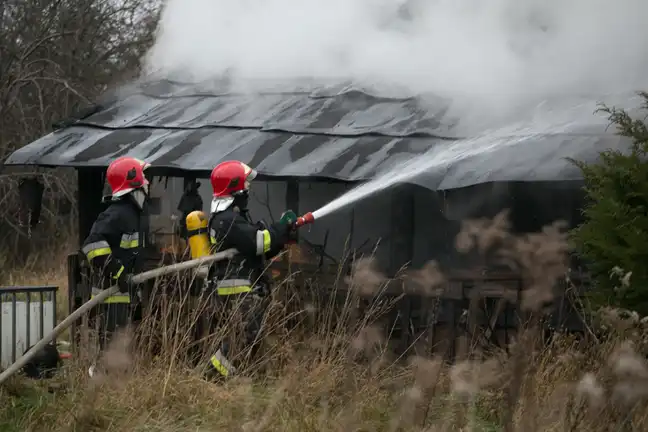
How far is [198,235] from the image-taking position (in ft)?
25.3

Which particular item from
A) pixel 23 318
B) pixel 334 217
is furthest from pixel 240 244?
pixel 334 217

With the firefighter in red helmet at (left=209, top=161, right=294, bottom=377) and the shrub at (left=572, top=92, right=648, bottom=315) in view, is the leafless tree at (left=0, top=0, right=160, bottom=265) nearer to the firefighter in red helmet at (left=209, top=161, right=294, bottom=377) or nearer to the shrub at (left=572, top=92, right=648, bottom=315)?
the firefighter in red helmet at (left=209, top=161, right=294, bottom=377)

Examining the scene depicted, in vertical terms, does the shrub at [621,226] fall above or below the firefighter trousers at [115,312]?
above

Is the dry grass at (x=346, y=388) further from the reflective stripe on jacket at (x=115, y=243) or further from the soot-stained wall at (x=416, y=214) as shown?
the soot-stained wall at (x=416, y=214)

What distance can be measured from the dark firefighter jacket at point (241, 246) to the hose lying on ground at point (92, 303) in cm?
12

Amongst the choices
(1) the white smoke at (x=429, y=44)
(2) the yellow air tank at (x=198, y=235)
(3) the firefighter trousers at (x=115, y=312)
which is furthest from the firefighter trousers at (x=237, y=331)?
(1) the white smoke at (x=429, y=44)

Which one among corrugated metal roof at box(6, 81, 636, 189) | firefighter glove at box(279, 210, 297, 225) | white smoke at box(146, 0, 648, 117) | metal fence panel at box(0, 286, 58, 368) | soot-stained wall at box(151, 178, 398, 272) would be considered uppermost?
white smoke at box(146, 0, 648, 117)

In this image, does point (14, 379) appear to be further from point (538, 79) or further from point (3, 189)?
point (3, 189)

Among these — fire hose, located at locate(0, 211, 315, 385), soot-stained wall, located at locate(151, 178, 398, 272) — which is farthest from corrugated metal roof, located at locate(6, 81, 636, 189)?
fire hose, located at locate(0, 211, 315, 385)

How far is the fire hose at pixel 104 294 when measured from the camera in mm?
6223

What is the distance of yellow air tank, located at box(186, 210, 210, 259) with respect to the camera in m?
7.69

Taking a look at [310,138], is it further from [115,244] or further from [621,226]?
[621,226]

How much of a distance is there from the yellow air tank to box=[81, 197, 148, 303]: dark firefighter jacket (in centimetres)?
40

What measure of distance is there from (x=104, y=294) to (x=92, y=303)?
0.22 m
